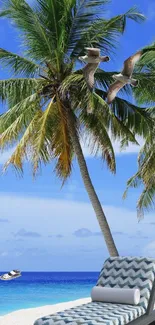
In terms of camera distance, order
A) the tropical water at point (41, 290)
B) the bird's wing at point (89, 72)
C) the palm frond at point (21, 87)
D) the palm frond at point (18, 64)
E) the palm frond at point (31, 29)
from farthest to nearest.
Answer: the tropical water at point (41, 290)
the palm frond at point (18, 64)
the palm frond at point (21, 87)
the palm frond at point (31, 29)
the bird's wing at point (89, 72)

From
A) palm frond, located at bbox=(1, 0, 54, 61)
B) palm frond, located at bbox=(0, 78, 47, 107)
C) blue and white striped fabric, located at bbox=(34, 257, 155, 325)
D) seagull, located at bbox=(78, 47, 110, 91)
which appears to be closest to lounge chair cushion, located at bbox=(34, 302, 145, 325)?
blue and white striped fabric, located at bbox=(34, 257, 155, 325)

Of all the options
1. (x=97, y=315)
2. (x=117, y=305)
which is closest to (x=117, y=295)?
(x=117, y=305)

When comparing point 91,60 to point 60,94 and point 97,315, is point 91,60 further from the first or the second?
point 97,315

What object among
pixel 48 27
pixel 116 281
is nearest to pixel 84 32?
pixel 48 27

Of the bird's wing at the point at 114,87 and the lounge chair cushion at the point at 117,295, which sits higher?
the bird's wing at the point at 114,87

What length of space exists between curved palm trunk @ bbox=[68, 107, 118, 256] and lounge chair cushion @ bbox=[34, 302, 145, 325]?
4.17 metres

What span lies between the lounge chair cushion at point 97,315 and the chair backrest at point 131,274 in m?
0.26

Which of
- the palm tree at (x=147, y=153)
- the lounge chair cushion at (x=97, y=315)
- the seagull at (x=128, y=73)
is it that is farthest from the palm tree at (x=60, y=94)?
the lounge chair cushion at (x=97, y=315)

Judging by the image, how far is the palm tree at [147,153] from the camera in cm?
1099

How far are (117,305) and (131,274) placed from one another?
1.45 ft

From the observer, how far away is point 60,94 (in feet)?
34.9

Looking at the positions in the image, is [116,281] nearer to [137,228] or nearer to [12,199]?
[137,228]

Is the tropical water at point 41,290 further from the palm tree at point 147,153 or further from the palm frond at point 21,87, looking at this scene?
the palm frond at point 21,87

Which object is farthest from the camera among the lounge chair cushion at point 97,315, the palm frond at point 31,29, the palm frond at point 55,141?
the palm frond at point 31,29
